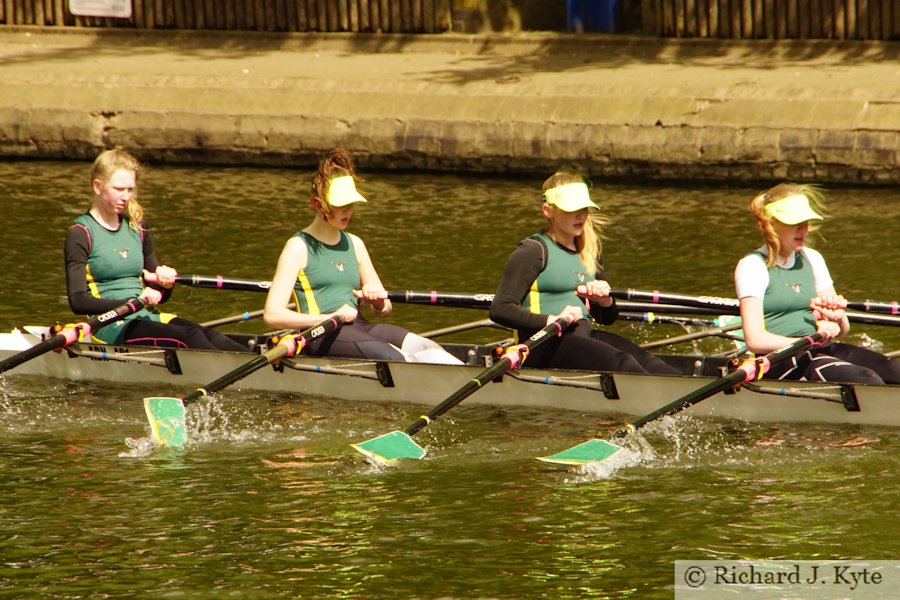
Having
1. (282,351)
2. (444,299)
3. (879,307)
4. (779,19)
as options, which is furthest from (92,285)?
(779,19)

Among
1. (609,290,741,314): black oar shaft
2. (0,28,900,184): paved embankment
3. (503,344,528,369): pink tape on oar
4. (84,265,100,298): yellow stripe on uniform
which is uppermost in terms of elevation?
(0,28,900,184): paved embankment

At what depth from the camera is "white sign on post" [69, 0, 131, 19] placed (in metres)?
23.0

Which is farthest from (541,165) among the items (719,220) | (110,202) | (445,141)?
(110,202)

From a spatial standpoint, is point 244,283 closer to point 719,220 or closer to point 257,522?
point 257,522

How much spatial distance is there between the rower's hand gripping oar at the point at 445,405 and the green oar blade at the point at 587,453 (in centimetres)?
72

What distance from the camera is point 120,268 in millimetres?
10109

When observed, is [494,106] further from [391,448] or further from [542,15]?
[391,448]

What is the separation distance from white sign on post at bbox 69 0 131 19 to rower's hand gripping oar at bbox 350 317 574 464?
15372 mm

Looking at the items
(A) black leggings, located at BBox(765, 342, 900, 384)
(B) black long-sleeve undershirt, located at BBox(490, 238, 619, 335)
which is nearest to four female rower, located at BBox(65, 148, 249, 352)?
(B) black long-sleeve undershirt, located at BBox(490, 238, 619, 335)

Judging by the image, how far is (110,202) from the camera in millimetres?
9953

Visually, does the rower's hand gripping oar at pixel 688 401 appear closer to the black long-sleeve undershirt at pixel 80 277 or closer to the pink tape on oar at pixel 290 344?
the pink tape on oar at pixel 290 344

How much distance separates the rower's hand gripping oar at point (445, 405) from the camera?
886 cm

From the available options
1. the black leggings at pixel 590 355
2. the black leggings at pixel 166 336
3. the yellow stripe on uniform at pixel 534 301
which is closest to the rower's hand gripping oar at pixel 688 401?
the black leggings at pixel 590 355

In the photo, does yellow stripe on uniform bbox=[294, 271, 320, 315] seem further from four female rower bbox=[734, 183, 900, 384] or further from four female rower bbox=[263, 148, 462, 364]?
four female rower bbox=[734, 183, 900, 384]
